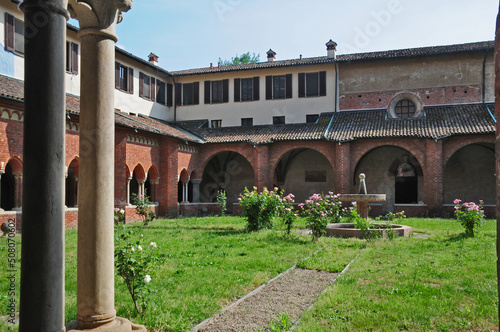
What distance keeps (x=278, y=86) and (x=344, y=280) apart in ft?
67.6

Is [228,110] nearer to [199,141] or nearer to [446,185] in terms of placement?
[199,141]

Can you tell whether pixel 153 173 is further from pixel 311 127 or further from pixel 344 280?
pixel 344 280

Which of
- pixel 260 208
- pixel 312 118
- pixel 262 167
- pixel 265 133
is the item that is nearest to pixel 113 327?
pixel 260 208

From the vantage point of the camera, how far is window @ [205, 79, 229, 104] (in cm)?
2722

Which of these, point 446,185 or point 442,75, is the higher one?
point 442,75

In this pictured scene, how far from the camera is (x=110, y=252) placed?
11.8 feet

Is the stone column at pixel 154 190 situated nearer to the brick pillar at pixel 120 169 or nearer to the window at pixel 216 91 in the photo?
the brick pillar at pixel 120 169

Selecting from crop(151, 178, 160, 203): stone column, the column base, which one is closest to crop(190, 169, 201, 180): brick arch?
crop(151, 178, 160, 203): stone column

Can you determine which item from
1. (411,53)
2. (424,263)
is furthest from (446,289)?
(411,53)

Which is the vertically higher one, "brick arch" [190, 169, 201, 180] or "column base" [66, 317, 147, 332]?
"brick arch" [190, 169, 201, 180]

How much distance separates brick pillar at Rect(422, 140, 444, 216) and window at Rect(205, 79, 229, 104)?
1247 centimetres

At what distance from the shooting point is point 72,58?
60.7 ft

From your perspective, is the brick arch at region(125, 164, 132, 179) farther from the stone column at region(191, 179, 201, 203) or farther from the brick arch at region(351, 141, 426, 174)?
the brick arch at region(351, 141, 426, 174)

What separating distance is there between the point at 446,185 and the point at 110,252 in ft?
78.3
